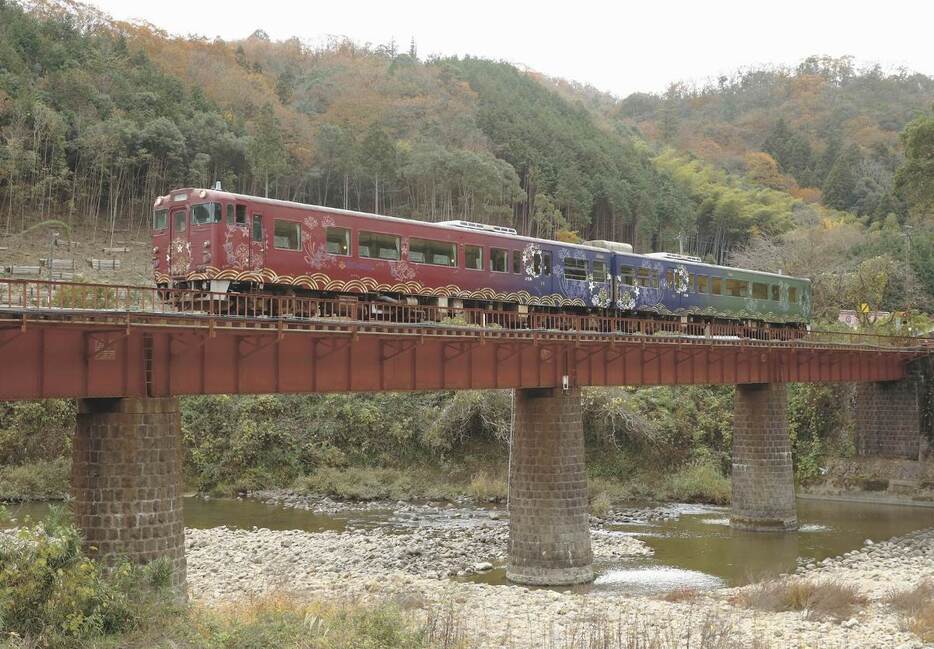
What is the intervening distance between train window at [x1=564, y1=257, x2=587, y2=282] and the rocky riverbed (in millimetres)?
9458

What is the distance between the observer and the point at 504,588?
82.7ft

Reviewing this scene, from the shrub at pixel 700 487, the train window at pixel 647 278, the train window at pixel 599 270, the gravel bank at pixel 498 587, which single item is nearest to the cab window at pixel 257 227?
A: the gravel bank at pixel 498 587

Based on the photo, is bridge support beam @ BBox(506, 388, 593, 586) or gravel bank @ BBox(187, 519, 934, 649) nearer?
gravel bank @ BBox(187, 519, 934, 649)

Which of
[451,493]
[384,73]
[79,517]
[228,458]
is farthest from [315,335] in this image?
[384,73]

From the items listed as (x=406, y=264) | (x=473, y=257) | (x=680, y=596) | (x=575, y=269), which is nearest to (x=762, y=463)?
(x=575, y=269)

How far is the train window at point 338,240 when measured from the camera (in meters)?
26.0

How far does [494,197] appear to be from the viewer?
78.4 metres

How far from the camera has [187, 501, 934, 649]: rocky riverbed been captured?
19.0 m

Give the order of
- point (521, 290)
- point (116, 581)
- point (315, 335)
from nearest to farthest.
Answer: point (116, 581), point (315, 335), point (521, 290)

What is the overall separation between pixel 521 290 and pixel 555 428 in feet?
20.0

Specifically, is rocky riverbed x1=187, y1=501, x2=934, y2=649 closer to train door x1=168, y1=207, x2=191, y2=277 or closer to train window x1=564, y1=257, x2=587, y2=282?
train door x1=168, y1=207, x2=191, y2=277

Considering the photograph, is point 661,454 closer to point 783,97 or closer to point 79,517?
point 79,517

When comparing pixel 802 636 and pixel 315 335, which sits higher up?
pixel 315 335

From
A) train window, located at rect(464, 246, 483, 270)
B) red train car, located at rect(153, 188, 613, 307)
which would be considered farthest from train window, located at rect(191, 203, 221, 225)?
train window, located at rect(464, 246, 483, 270)
